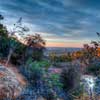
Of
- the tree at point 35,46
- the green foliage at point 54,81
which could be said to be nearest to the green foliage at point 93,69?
the tree at point 35,46

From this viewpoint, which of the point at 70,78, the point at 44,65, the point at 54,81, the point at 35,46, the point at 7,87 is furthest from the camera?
the point at 35,46

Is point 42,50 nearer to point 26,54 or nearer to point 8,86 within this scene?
point 26,54

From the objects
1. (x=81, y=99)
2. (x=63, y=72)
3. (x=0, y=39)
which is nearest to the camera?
(x=81, y=99)

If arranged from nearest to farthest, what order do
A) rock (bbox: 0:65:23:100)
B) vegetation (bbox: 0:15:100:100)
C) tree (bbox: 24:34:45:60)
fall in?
rock (bbox: 0:65:23:100)
vegetation (bbox: 0:15:100:100)
tree (bbox: 24:34:45:60)

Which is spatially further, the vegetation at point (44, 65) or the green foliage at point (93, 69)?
the green foliage at point (93, 69)

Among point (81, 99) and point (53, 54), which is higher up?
point (53, 54)

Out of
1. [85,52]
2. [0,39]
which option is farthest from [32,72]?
[85,52]

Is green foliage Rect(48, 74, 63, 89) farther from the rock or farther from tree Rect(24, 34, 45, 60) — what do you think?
tree Rect(24, 34, 45, 60)

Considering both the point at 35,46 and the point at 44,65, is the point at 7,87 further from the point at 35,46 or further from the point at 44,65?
the point at 35,46

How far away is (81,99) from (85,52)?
1179 centimetres

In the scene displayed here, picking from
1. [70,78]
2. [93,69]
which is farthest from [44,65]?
[93,69]

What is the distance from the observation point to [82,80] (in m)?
11.1

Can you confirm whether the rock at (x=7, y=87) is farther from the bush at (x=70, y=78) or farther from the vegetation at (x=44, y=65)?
the bush at (x=70, y=78)

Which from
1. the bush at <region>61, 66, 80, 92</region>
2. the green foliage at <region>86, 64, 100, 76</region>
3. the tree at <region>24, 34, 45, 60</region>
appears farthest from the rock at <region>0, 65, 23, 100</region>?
the green foliage at <region>86, 64, 100, 76</region>
